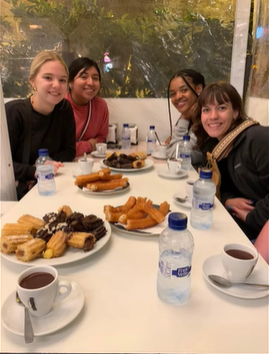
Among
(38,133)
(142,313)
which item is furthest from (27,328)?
(38,133)

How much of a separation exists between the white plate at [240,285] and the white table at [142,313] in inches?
0.6

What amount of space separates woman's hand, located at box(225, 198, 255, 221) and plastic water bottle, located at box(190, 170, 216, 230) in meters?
0.54

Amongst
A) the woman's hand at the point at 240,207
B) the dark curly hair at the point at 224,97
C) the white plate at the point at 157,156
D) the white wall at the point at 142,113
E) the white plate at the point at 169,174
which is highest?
the dark curly hair at the point at 224,97

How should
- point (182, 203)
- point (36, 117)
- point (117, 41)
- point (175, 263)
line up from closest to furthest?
point (175, 263) < point (182, 203) < point (36, 117) < point (117, 41)

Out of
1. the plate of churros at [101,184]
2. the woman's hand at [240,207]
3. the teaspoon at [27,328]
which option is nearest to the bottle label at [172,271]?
the teaspoon at [27,328]

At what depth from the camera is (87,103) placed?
2.81m

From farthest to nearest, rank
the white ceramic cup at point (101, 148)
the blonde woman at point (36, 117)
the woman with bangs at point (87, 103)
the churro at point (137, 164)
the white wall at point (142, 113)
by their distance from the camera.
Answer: the white wall at point (142, 113)
the woman with bangs at point (87, 103)
the white ceramic cup at point (101, 148)
the blonde woman at point (36, 117)
the churro at point (137, 164)

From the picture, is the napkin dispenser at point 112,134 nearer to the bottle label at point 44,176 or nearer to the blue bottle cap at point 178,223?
the bottle label at point 44,176

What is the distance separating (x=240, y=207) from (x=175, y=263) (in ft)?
3.28

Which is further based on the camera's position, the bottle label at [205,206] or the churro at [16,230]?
the bottle label at [205,206]

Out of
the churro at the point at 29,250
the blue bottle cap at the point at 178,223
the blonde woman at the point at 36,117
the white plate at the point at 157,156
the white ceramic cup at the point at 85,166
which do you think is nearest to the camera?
the blue bottle cap at the point at 178,223

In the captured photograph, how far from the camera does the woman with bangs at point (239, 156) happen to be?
1492 mm

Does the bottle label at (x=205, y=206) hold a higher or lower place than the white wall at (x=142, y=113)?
lower

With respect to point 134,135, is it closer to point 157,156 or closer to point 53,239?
point 157,156
